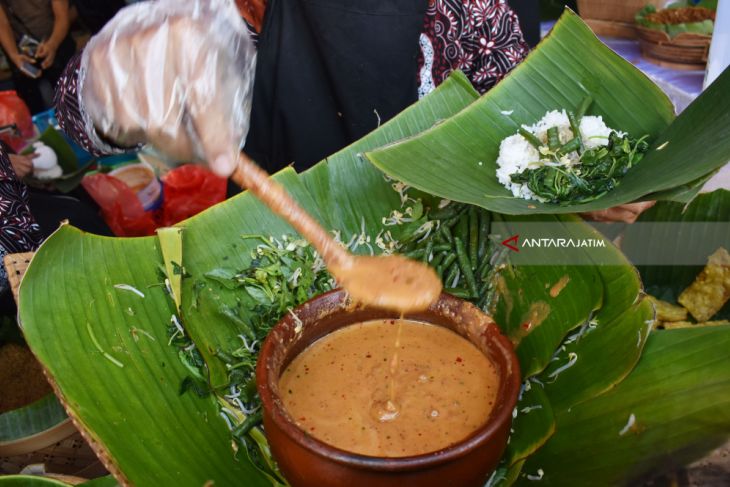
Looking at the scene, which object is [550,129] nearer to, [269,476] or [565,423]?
[565,423]

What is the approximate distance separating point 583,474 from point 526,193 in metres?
0.56

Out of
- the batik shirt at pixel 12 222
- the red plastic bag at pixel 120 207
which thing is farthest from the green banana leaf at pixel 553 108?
the red plastic bag at pixel 120 207

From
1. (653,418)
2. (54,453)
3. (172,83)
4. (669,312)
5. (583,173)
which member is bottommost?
(54,453)

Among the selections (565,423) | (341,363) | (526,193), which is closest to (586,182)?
(526,193)

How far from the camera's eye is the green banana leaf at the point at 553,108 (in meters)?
1.29

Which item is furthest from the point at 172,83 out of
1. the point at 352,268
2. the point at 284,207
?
the point at 352,268

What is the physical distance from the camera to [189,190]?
2.78 meters

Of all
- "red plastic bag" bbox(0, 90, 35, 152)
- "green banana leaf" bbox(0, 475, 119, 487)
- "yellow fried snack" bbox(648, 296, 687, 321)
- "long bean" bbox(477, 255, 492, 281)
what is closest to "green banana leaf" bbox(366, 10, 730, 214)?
"long bean" bbox(477, 255, 492, 281)

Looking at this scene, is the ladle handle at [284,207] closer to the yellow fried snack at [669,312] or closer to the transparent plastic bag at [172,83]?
the transparent plastic bag at [172,83]

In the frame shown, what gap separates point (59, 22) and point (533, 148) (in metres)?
4.22

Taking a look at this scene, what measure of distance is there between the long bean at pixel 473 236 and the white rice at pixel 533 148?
3.6 inches

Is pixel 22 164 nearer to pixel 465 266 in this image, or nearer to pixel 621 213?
pixel 465 266

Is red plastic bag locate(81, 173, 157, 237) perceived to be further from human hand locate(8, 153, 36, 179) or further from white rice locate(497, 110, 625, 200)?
white rice locate(497, 110, 625, 200)

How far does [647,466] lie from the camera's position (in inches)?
45.8
